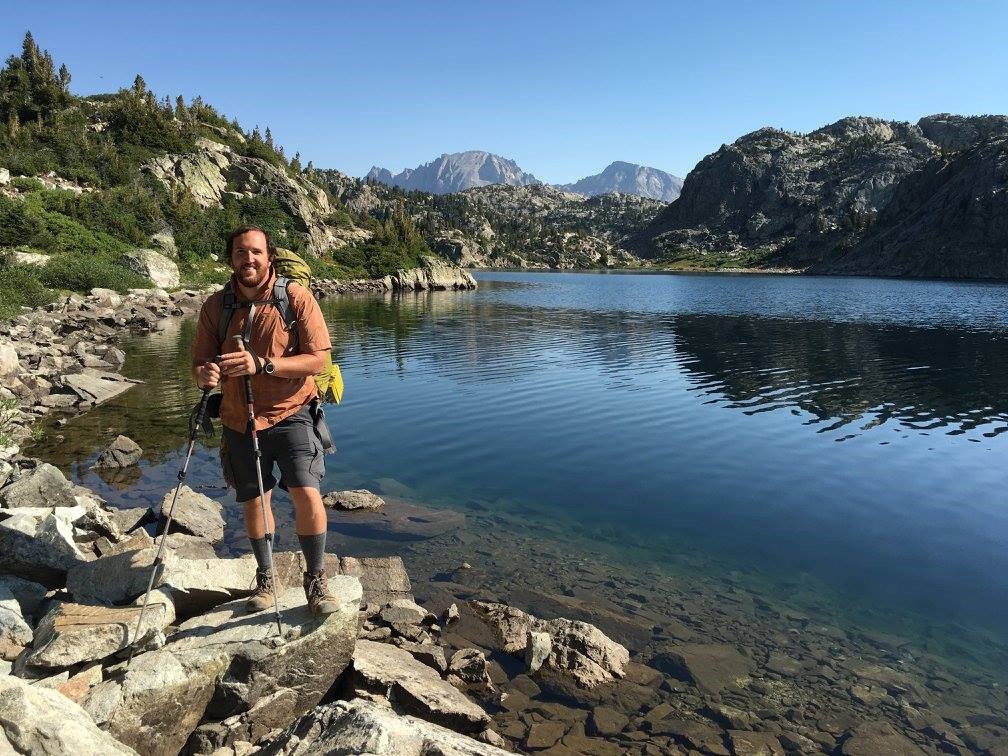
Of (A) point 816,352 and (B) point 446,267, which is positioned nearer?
(A) point 816,352

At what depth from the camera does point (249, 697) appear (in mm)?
5781

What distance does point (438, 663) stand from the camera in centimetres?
736

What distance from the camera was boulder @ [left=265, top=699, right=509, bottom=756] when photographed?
4.42 metres

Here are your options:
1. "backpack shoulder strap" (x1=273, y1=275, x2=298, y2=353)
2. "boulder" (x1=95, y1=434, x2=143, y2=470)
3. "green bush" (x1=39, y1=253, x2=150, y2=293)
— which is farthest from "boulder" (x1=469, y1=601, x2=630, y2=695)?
"green bush" (x1=39, y1=253, x2=150, y2=293)

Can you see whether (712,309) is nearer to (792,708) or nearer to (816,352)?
(816,352)

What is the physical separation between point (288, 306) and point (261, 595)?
10.1ft

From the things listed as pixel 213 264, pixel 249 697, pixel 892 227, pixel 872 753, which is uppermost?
pixel 892 227

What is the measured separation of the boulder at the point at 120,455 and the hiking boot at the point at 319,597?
432 inches

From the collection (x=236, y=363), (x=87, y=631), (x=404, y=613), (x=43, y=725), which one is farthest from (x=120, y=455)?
(x=43, y=725)

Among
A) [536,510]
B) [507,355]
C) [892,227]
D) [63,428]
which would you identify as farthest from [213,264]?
[892,227]

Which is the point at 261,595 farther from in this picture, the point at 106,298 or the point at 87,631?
the point at 106,298

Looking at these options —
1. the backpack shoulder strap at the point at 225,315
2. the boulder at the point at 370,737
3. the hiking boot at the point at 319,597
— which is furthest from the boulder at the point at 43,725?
the backpack shoulder strap at the point at 225,315

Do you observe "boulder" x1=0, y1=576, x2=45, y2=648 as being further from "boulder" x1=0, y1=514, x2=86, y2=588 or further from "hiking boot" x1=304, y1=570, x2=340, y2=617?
"hiking boot" x1=304, y1=570, x2=340, y2=617

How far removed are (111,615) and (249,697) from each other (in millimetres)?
1737
